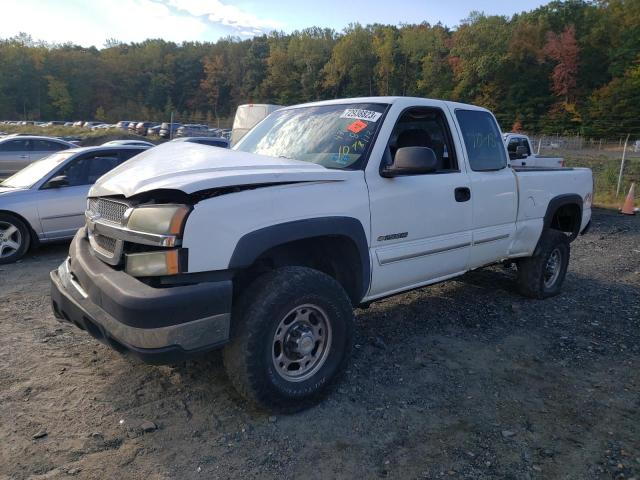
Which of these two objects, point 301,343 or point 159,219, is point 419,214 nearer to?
point 301,343

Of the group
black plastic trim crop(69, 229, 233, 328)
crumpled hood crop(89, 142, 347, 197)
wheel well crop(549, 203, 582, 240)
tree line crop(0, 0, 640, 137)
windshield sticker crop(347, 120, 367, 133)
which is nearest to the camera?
black plastic trim crop(69, 229, 233, 328)

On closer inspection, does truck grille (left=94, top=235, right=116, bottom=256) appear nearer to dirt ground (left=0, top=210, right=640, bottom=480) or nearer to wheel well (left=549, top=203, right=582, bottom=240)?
dirt ground (left=0, top=210, right=640, bottom=480)

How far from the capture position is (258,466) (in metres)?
2.53

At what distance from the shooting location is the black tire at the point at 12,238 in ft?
21.6

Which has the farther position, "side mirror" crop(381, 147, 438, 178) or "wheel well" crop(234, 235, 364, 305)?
"side mirror" crop(381, 147, 438, 178)

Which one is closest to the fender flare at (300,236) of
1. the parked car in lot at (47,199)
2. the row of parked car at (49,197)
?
the row of parked car at (49,197)

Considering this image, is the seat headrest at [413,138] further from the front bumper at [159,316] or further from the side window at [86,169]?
the side window at [86,169]

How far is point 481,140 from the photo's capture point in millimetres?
4582

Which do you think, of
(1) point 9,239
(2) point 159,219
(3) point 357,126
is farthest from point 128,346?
(1) point 9,239

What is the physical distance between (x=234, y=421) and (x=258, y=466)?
433 millimetres

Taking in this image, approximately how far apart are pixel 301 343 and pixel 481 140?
277cm

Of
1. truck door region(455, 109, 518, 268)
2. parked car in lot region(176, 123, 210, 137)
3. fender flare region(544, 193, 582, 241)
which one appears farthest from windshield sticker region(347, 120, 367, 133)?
parked car in lot region(176, 123, 210, 137)

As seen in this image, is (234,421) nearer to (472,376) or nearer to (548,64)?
(472,376)

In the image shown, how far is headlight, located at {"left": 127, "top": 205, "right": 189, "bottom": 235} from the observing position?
8.29 feet
